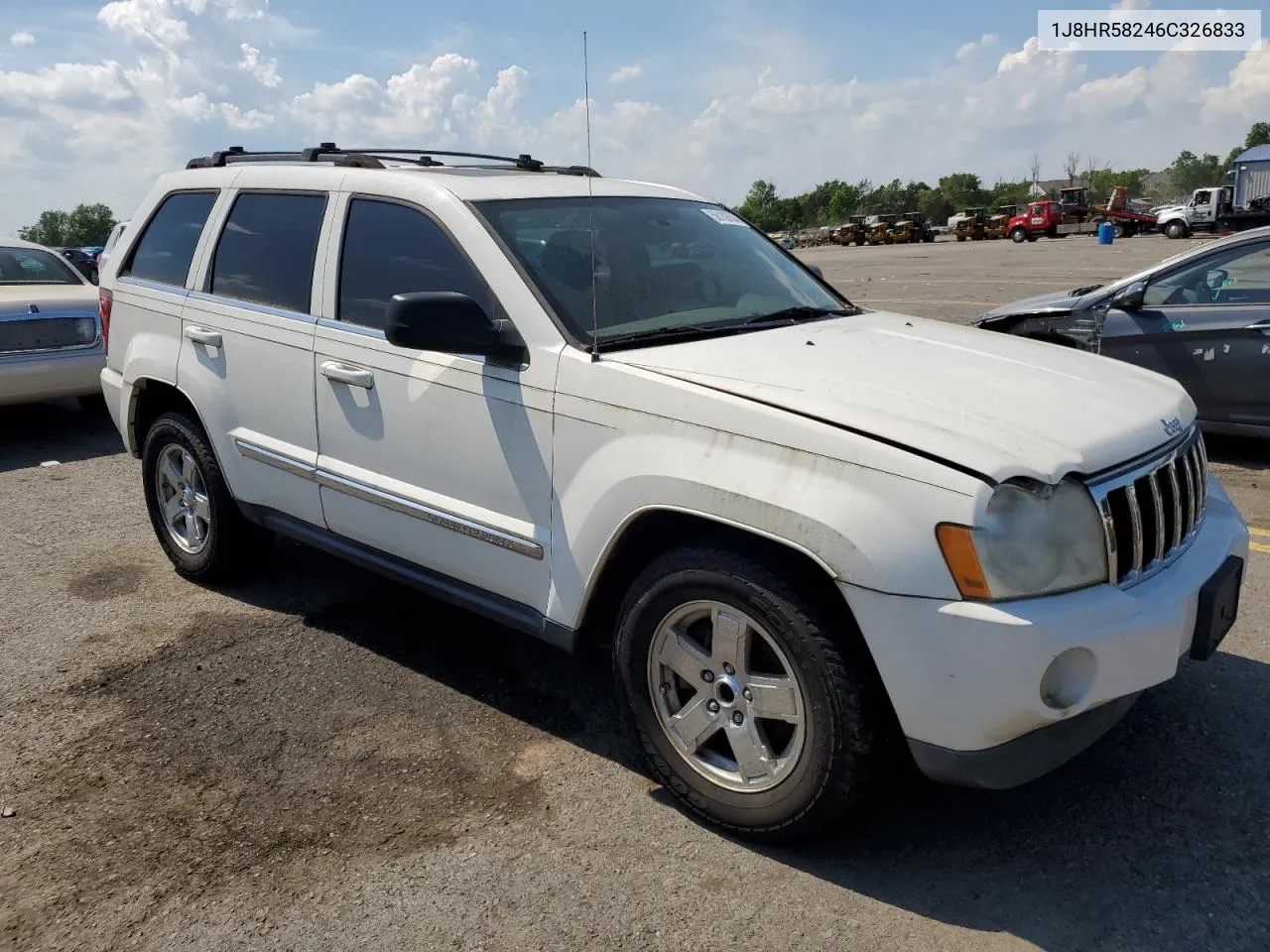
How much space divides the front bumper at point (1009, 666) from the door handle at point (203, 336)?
3133mm

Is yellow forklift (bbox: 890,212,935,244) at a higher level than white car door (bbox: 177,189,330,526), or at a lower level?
higher

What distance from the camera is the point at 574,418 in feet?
10.4

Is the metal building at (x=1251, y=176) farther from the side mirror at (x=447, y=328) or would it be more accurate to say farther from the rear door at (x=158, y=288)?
the side mirror at (x=447, y=328)

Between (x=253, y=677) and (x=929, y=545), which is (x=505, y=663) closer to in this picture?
(x=253, y=677)

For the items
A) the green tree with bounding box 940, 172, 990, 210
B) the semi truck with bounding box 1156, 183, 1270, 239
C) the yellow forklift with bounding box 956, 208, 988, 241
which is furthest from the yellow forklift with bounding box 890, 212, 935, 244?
the green tree with bounding box 940, 172, 990, 210

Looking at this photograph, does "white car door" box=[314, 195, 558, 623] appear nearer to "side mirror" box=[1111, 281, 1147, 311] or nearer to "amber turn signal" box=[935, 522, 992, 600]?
"amber turn signal" box=[935, 522, 992, 600]

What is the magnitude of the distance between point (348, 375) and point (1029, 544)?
245cm

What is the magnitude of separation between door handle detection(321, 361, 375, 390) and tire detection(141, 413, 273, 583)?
113cm

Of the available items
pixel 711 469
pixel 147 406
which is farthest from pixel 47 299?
→ pixel 711 469

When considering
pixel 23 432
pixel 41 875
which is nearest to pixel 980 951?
pixel 41 875

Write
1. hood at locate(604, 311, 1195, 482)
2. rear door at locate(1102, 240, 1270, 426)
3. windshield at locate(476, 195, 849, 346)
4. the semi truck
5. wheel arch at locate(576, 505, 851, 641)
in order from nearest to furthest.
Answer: hood at locate(604, 311, 1195, 482)
wheel arch at locate(576, 505, 851, 641)
windshield at locate(476, 195, 849, 346)
rear door at locate(1102, 240, 1270, 426)
the semi truck

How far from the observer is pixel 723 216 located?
456cm

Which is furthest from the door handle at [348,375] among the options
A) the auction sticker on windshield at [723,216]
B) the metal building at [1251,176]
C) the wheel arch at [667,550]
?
the metal building at [1251,176]

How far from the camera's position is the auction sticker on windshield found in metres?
4.46
